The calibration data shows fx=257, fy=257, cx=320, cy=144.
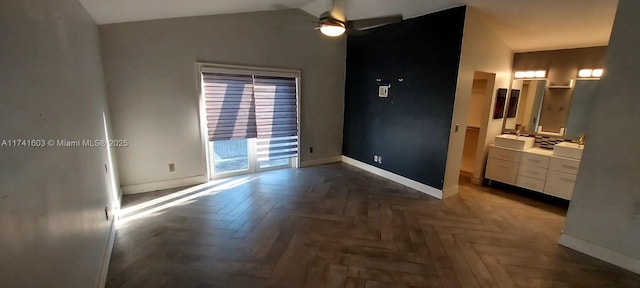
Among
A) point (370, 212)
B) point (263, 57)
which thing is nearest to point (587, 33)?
point (370, 212)

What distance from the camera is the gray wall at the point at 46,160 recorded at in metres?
0.99

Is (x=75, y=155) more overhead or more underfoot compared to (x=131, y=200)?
more overhead

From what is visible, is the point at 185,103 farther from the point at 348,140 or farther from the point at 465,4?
the point at 465,4

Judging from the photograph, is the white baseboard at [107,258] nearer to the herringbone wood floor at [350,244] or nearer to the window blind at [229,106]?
the herringbone wood floor at [350,244]

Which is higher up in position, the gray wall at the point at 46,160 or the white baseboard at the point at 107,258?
the gray wall at the point at 46,160

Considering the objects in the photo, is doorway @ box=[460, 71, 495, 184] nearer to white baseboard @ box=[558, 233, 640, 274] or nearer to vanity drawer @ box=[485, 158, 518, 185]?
vanity drawer @ box=[485, 158, 518, 185]

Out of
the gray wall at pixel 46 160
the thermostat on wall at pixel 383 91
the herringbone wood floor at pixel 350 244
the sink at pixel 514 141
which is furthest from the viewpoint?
the thermostat on wall at pixel 383 91

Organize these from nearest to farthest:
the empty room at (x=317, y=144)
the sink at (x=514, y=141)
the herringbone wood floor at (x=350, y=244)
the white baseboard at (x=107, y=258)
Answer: the empty room at (x=317, y=144)
the white baseboard at (x=107, y=258)
the herringbone wood floor at (x=350, y=244)
the sink at (x=514, y=141)

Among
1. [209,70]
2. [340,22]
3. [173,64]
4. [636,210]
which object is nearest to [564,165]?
[636,210]

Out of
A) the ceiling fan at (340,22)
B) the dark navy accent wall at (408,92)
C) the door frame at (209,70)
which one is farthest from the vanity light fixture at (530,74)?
the door frame at (209,70)

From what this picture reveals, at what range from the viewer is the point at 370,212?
3316mm

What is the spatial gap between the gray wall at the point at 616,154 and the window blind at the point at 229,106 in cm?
431

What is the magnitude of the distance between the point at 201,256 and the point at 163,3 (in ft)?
8.88

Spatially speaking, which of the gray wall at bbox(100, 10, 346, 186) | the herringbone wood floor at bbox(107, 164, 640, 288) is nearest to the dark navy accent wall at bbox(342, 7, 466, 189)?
the herringbone wood floor at bbox(107, 164, 640, 288)
